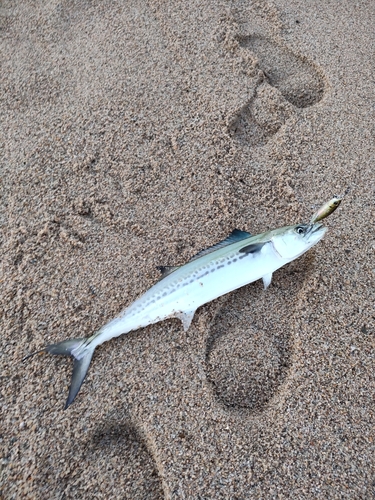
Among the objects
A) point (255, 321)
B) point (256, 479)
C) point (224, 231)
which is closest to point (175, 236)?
point (224, 231)

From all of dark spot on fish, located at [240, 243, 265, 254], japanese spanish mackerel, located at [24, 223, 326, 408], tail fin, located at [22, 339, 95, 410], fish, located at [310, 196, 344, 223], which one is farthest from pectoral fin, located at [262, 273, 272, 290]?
tail fin, located at [22, 339, 95, 410]

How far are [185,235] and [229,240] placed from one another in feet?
0.97

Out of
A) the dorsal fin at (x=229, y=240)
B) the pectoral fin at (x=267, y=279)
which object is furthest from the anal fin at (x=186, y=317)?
the pectoral fin at (x=267, y=279)

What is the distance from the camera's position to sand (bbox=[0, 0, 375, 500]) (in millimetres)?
1833

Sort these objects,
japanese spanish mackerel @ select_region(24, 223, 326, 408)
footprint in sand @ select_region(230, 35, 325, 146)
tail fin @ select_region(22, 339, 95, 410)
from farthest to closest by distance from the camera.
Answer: footprint in sand @ select_region(230, 35, 325, 146)
japanese spanish mackerel @ select_region(24, 223, 326, 408)
tail fin @ select_region(22, 339, 95, 410)

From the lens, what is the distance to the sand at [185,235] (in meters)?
1.83

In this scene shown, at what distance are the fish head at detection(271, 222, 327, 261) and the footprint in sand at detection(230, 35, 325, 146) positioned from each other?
0.86 m

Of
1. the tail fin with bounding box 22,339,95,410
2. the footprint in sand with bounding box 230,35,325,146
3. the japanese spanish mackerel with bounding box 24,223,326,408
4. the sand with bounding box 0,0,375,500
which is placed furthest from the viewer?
the footprint in sand with bounding box 230,35,325,146

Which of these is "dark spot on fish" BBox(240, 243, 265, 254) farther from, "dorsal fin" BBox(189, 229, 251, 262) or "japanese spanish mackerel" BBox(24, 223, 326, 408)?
"dorsal fin" BBox(189, 229, 251, 262)

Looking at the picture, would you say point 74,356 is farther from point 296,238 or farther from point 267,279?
point 296,238

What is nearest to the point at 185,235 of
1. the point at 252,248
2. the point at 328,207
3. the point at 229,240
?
the point at 229,240

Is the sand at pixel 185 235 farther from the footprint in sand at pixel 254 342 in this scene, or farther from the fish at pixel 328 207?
the fish at pixel 328 207

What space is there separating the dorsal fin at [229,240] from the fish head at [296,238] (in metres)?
0.18

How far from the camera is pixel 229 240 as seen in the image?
2166 mm
